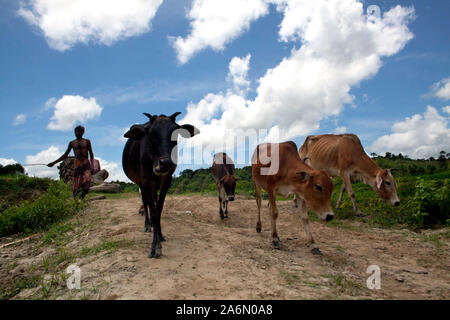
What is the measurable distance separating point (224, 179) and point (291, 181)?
3.95 meters

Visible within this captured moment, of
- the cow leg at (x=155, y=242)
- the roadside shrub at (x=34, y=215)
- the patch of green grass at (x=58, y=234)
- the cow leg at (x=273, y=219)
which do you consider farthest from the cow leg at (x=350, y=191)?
the roadside shrub at (x=34, y=215)

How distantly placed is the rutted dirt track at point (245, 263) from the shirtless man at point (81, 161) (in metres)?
1.86

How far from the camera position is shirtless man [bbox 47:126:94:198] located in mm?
9141

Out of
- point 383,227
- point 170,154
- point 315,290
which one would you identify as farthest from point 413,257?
point 170,154

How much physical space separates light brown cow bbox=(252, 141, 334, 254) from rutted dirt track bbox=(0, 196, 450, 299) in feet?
2.45

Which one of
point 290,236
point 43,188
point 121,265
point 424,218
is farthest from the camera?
point 43,188

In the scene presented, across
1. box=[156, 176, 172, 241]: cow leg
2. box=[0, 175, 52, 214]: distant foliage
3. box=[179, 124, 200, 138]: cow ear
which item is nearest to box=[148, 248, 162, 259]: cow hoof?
box=[156, 176, 172, 241]: cow leg

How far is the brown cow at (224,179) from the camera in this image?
9227mm

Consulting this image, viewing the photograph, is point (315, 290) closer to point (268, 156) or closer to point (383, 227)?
point (268, 156)

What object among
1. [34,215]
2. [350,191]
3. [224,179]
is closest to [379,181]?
[350,191]

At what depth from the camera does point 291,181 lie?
224 inches

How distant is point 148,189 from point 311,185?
279 cm

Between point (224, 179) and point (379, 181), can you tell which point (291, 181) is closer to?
point (224, 179)

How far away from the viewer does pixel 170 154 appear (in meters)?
4.56
